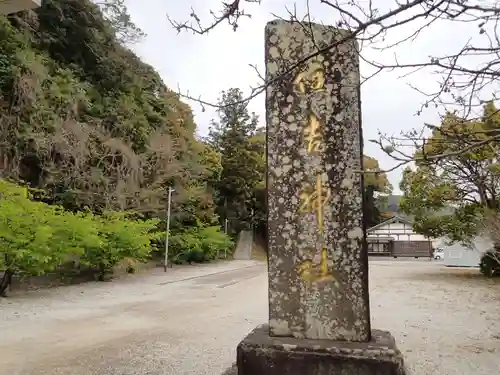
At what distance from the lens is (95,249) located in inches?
467

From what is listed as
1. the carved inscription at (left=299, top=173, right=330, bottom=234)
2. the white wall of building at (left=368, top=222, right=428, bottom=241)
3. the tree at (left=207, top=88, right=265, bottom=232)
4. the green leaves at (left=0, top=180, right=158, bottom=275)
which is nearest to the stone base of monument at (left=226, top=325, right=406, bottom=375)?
the carved inscription at (left=299, top=173, right=330, bottom=234)

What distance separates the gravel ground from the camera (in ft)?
14.8

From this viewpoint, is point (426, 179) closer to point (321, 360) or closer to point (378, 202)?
point (321, 360)

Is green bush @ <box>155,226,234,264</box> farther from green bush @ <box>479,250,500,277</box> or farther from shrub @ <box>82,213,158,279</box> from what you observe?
green bush @ <box>479,250,500,277</box>

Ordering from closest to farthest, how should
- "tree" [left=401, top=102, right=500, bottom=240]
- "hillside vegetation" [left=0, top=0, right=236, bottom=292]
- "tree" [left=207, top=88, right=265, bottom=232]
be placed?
"hillside vegetation" [left=0, top=0, right=236, bottom=292]
"tree" [left=401, top=102, right=500, bottom=240]
"tree" [left=207, top=88, right=265, bottom=232]

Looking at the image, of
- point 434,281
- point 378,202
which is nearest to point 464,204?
point 434,281

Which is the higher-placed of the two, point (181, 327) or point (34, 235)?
point (34, 235)

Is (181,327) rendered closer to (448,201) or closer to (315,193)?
(315,193)

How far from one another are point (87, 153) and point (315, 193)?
1340cm

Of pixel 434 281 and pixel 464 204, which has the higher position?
pixel 464 204

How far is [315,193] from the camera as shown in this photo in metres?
2.83

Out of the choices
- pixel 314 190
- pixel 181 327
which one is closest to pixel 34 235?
pixel 181 327

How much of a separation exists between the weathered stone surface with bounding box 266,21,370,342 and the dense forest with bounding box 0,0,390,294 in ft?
24.2

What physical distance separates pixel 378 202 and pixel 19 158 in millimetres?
31251
